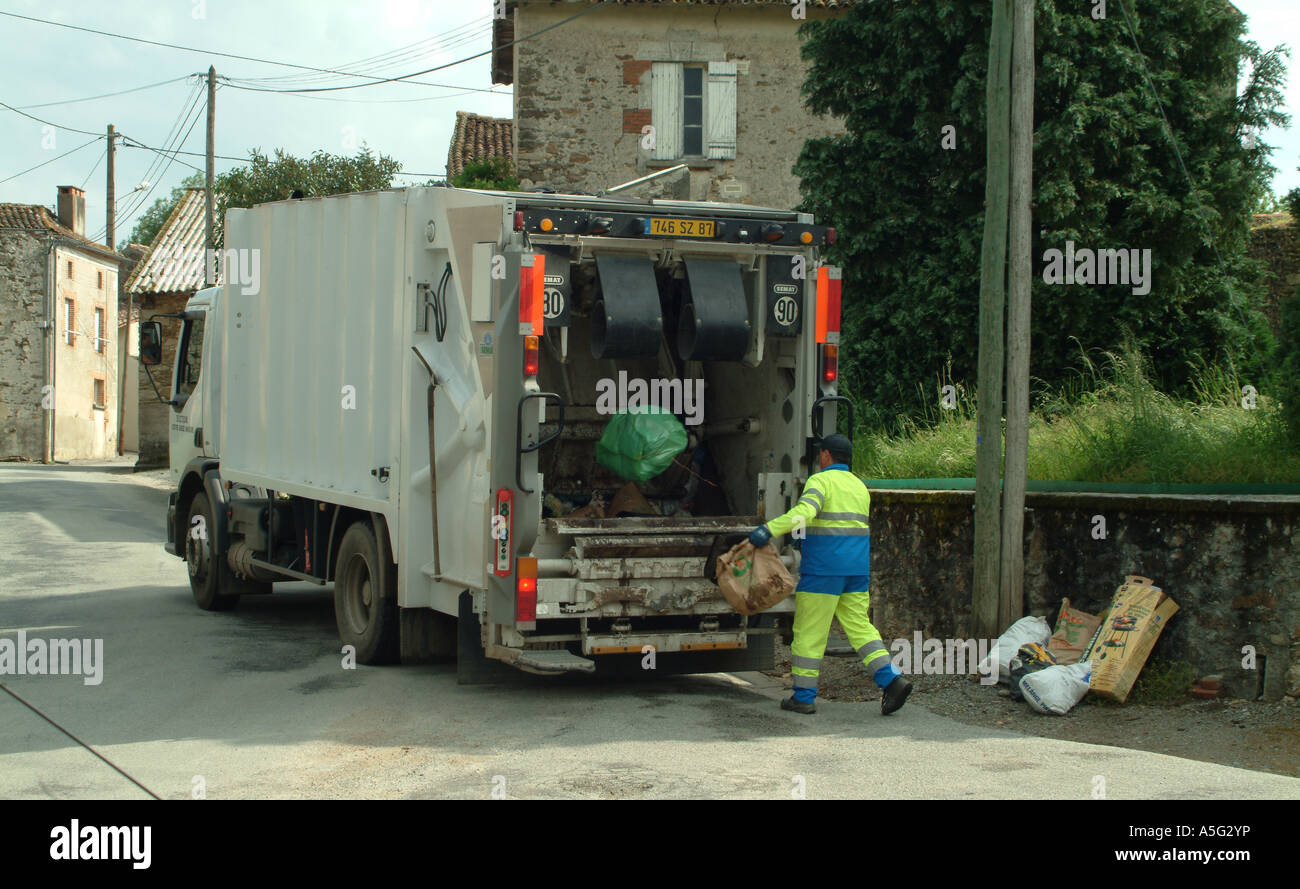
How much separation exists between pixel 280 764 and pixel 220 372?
6.27m

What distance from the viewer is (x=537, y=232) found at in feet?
23.8

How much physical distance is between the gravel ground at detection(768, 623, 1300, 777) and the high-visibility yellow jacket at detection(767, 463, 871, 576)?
100 centimetres

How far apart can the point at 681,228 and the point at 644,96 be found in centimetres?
1261

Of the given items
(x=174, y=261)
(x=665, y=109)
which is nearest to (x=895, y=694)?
(x=665, y=109)

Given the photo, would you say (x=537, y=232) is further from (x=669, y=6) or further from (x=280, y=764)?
(x=669, y=6)

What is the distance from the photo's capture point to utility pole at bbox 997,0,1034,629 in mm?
8406

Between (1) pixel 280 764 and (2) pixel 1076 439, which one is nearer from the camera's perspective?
(1) pixel 280 764

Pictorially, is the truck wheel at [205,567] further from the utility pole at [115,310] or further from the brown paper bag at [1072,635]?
the utility pole at [115,310]

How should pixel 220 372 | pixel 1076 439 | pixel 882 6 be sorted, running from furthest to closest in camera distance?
pixel 882 6 < pixel 220 372 < pixel 1076 439

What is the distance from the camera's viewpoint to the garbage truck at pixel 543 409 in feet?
23.9

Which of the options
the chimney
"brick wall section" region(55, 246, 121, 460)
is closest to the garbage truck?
"brick wall section" region(55, 246, 121, 460)

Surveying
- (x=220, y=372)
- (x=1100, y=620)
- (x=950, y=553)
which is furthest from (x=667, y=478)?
(x=220, y=372)

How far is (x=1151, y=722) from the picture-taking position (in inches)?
279

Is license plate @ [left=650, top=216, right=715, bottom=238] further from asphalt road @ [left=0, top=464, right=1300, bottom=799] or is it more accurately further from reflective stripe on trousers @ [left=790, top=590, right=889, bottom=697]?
asphalt road @ [left=0, top=464, right=1300, bottom=799]
